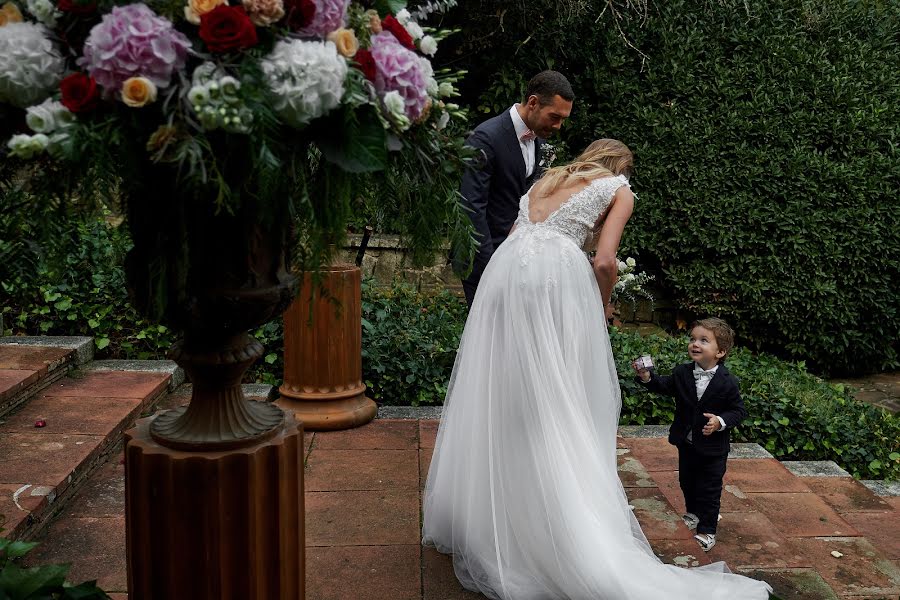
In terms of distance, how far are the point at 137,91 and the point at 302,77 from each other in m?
0.30

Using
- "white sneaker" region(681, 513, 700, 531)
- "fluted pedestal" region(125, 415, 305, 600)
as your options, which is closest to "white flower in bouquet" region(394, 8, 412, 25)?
"fluted pedestal" region(125, 415, 305, 600)

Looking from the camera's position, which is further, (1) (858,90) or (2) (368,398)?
(1) (858,90)

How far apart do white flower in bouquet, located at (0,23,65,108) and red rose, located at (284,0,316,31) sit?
44 cm

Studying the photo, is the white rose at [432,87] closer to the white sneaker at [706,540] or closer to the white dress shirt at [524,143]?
the white dress shirt at [524,143]

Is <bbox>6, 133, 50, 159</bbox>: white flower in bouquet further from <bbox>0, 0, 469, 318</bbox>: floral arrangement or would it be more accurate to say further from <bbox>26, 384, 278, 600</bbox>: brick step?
<bbox>26, 384, 278, 600</bbox>: brick step

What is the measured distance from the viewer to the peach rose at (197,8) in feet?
5.00

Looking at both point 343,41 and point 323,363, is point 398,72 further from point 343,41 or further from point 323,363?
point 323,363

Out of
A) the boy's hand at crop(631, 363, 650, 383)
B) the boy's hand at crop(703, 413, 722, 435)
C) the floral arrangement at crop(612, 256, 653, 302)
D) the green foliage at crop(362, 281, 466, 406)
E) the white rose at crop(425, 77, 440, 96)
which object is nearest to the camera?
the white rose at crop(425, 77, 440, 96)

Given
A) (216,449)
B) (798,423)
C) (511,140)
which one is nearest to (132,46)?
(216,449)

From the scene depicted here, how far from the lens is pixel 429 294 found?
7543mm

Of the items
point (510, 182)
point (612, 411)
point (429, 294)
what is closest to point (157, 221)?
point (612, 411)

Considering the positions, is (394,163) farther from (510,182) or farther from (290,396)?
(290,396)

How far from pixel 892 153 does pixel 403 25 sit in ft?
24.5

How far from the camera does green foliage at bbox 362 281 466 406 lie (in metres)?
5.51
